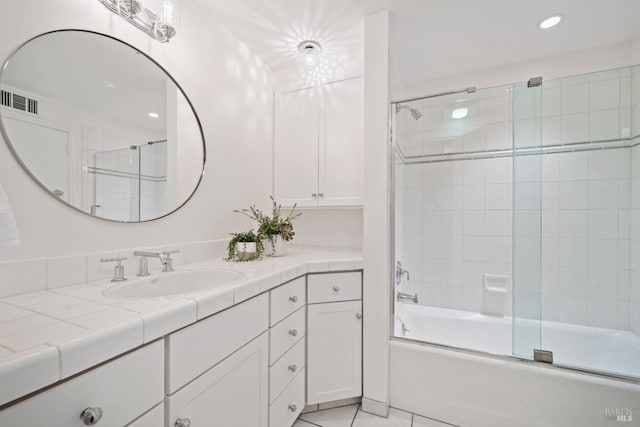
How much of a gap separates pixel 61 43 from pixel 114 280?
3.10 ft

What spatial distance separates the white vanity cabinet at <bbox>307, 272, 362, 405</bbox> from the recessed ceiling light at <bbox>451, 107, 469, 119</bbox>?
1.51 meters

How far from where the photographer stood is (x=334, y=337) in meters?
1.58

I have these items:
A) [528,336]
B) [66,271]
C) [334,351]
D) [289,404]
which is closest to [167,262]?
[66,271]

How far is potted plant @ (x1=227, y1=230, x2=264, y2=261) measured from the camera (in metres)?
1.60

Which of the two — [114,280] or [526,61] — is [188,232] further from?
[526,61]

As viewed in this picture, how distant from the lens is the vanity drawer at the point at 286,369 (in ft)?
4.02

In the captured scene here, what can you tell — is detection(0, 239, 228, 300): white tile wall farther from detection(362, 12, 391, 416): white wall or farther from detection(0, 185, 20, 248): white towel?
detection(362, 12, 391, 416): white wall

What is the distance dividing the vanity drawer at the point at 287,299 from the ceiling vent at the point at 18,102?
1129mm

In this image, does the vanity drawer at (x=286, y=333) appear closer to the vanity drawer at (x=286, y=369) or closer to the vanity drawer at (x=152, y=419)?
the vanity drawer at (x=286, y=369)

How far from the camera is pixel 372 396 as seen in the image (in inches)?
63.1

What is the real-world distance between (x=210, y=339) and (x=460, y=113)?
2283mm

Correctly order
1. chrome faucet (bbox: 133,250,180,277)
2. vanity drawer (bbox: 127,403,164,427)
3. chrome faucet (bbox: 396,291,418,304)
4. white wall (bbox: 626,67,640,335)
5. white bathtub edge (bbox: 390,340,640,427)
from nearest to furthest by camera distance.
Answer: vanity drawer (bbox: 127,403,164,427) → chrome faucet (bbox: 133,250,180,277) → white bathtub edge (bbox: 390,340,640,427) → white wall (bbox: 626,67,640,335) → chrome faucet (bbox: 396,291,418,304)

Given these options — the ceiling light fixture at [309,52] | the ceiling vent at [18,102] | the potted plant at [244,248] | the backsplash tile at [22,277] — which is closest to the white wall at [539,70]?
the ceiling light fixture at [309,52]

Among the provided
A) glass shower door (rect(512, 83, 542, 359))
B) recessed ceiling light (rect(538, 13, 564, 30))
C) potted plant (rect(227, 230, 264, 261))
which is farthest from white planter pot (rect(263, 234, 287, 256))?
recessed ceiling light (rect(538, 13, 564, 30))
